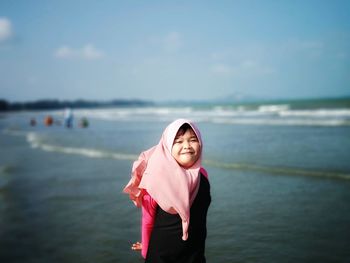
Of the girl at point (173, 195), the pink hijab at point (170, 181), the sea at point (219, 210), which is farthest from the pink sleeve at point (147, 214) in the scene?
the sea at point (219, 210)

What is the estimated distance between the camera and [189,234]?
6.79ft

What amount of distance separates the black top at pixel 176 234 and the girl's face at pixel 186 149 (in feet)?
0.69

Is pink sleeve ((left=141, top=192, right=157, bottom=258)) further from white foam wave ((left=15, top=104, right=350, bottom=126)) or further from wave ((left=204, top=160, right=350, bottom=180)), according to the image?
white foam wave ((left=15, top=104, right=350, bottom=126))

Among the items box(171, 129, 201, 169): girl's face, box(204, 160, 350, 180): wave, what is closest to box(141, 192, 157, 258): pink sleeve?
box(171, 129, 201, 169): girl's face

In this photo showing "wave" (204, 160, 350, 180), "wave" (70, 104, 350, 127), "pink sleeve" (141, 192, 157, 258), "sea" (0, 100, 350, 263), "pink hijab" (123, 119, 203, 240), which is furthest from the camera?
"wave" (70, 104, 350, 127)

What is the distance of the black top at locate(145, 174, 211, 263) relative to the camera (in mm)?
2047

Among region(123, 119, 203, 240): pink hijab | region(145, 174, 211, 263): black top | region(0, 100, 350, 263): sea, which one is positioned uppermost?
region(123, 119, 203, 240): pink hijab

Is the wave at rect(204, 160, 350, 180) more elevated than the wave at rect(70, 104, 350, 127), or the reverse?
the wave at rect(70, 104, 350, 127)

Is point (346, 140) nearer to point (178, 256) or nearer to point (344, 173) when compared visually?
point (344, 173)

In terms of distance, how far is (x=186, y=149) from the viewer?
1954 millimetres

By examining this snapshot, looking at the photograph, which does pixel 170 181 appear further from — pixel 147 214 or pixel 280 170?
pixel 280 170

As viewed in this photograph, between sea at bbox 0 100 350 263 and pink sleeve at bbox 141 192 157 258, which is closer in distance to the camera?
pink sleeve at bbox 141 192 157 258

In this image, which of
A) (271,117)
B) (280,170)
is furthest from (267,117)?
(280,170)

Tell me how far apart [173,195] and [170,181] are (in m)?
0.08
